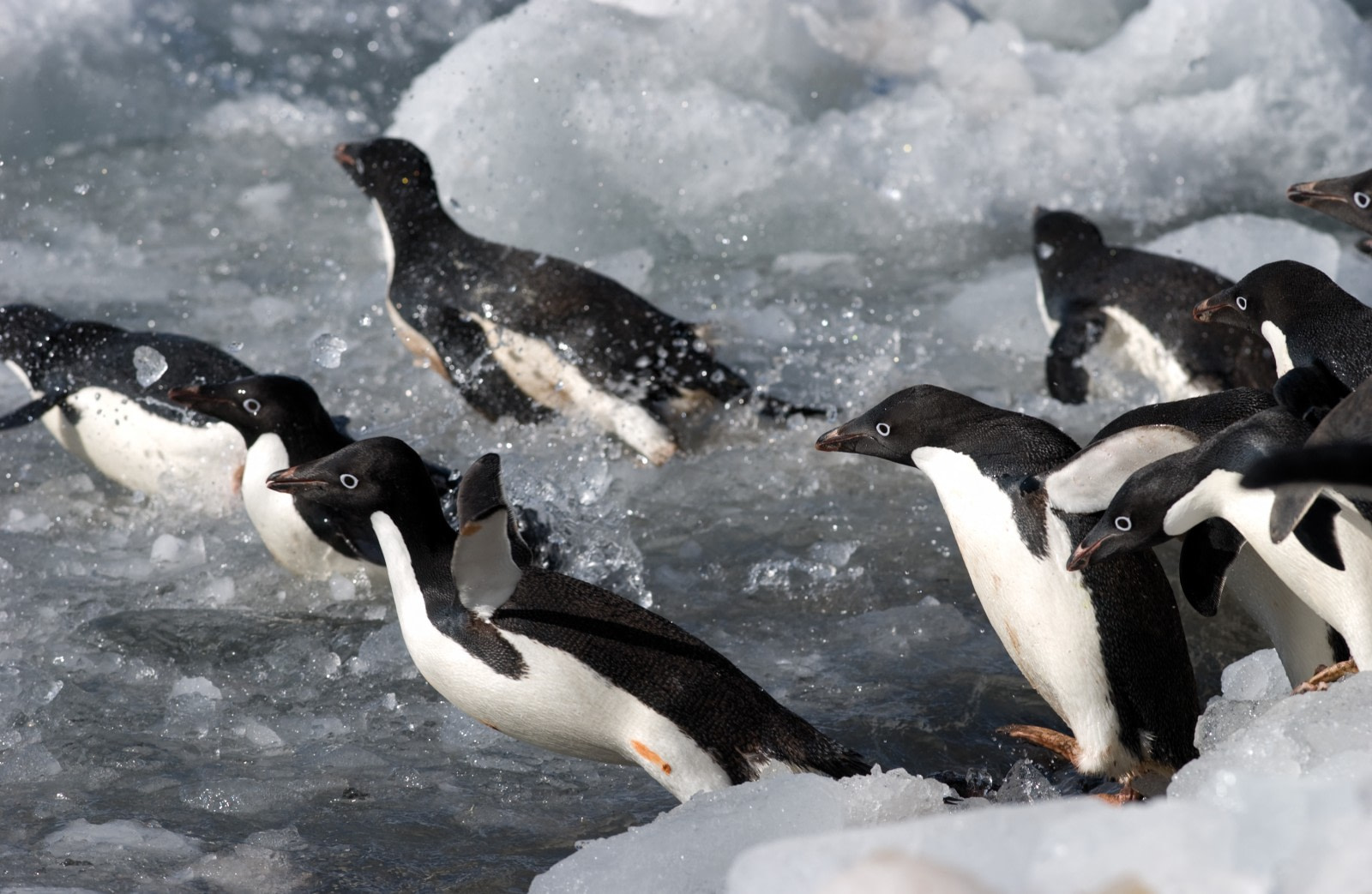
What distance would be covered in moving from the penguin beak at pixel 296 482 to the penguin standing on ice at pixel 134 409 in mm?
1255

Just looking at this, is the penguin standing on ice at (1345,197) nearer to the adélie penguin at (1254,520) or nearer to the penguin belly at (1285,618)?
the penguin belly at (1285,618)

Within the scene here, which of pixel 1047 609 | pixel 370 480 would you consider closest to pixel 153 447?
pixel 370 480

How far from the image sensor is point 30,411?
13.2ft

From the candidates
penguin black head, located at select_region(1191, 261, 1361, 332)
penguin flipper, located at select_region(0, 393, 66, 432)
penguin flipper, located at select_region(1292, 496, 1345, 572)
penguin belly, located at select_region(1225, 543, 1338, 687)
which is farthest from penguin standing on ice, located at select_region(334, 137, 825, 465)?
penguin flipper, located at select_region(1292, 496, 1345, 572)

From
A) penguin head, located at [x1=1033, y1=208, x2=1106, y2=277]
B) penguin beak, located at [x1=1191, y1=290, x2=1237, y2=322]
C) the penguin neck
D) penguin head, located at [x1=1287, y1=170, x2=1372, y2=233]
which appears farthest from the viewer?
penguin head, located at [x1=1033, y1=208, x2=1106, y2=277]

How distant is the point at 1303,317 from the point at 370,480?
5.28 ft

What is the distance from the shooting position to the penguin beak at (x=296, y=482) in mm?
2641

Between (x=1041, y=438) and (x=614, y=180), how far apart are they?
13.0ft

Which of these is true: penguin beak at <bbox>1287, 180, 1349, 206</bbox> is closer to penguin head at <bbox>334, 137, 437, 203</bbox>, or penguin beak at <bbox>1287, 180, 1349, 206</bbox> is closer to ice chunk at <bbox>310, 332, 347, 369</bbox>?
ice chunk at <bbox>310, 332, 347, 369</bbox>

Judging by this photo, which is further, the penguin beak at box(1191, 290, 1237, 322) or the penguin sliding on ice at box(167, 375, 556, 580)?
the penguin sliding on ice at box(167, 375, 556, 580)

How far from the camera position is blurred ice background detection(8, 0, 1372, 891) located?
213 centimetres

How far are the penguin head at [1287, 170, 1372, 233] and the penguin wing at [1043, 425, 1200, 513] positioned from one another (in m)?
0.79

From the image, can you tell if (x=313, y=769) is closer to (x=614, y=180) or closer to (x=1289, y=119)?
(x=614, y=180)

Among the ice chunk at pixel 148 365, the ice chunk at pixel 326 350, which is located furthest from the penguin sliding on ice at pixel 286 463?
the ice chunk at pixel 326 350
